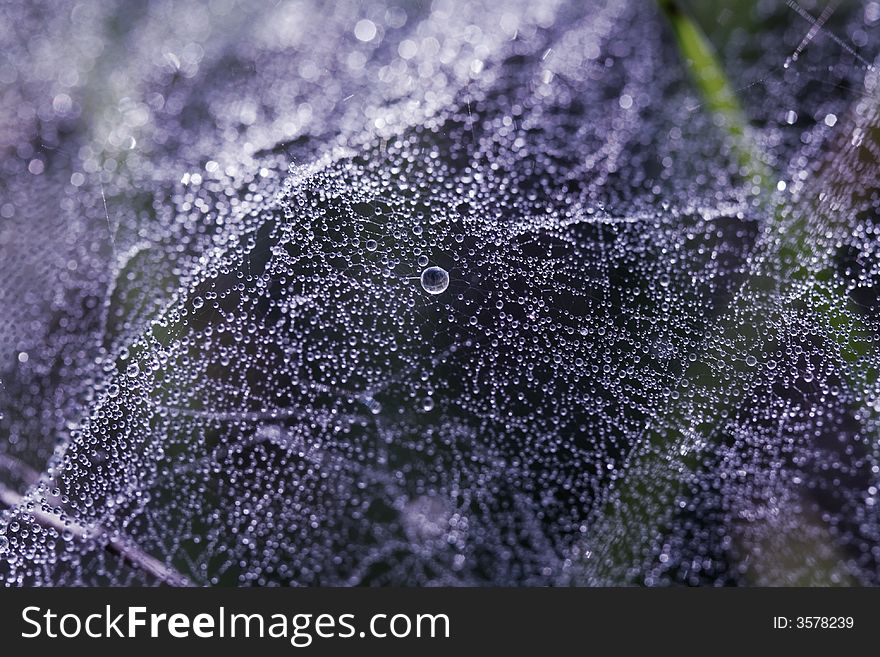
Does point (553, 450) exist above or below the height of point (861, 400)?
below

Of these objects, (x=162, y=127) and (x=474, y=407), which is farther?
(x=162, y=127)

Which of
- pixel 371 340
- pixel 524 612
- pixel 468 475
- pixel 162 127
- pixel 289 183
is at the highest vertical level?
pixel 162 127

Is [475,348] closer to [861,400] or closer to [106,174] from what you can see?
[861,400]

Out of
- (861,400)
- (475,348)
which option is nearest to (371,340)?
(475,348)

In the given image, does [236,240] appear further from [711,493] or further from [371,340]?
[711,493]

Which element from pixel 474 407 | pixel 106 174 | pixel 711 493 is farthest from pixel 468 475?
pixel 106 174

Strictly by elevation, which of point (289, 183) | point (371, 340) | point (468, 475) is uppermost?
point (289, 183)
